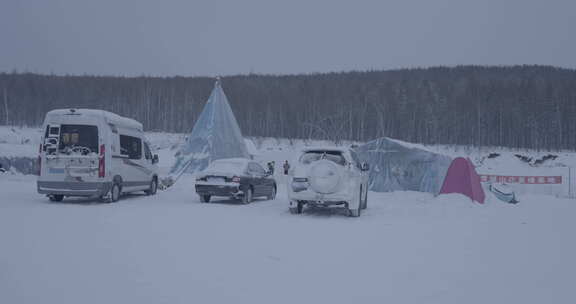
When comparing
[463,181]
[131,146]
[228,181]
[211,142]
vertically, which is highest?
[211,142]

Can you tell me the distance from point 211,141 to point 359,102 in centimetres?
5654

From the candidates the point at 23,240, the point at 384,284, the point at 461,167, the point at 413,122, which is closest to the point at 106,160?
the point at 23,240

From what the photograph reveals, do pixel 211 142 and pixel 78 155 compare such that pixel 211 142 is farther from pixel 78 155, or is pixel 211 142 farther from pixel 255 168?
pixel 78 155

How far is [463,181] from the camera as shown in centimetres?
1731

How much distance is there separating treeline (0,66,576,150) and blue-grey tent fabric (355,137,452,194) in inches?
1449

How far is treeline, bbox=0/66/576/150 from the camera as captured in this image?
2714 inches

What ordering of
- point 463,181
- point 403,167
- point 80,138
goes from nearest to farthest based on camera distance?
point 80,138
point 463,181
point 403,167

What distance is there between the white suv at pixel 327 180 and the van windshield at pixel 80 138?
19.3ft

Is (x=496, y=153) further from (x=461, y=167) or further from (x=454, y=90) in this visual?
(x=461, y=167)

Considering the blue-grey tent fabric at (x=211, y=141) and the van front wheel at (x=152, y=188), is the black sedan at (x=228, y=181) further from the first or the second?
the blue-grey tent fabric at (x=211, y=141)

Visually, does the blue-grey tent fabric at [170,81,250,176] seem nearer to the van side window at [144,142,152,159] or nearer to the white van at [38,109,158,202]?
the van side window at [144,142,152,159]

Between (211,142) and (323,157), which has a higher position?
(211,142)

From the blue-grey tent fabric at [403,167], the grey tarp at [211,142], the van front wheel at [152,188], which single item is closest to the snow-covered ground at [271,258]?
the van front wheel at [152,188]

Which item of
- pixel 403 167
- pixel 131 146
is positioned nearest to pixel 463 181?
pixel 403 167
